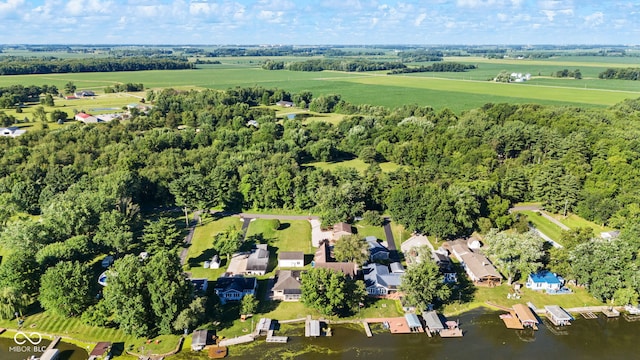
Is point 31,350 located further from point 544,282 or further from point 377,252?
point 544,282

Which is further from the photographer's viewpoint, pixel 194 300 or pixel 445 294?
pixel 445 294

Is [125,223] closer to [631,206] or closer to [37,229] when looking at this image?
[37,229]

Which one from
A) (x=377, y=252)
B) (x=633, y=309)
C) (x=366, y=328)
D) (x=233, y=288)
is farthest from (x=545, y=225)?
(x=233, y=288)

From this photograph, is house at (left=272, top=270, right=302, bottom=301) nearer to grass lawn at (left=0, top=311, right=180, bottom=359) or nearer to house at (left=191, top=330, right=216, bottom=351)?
house at (left=191, top=330, right=216, bottom=351)

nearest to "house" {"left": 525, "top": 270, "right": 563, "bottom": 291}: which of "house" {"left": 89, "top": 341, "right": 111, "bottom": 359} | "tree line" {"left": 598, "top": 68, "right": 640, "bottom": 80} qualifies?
"house" {"left": 89, "top": 341, "right": 111, "bottom": 359}

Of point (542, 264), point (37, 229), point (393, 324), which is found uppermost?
point (37, 229)

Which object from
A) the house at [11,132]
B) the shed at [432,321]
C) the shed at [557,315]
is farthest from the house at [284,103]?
the shed at [557,315]

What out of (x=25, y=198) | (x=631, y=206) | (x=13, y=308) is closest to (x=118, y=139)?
(x=25, y=198)
